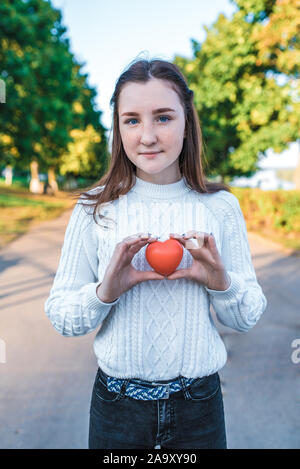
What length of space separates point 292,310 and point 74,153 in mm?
29950

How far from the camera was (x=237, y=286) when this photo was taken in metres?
1.50

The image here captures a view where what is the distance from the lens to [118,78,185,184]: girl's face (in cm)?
142

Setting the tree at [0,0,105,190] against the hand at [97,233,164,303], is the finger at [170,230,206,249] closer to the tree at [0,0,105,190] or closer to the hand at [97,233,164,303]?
the hand at [97,233,164,303]

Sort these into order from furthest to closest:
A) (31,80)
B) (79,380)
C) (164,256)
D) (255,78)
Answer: (31,80), (255,78), (79,380), (164,256)

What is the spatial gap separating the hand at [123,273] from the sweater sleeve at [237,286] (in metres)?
0.29

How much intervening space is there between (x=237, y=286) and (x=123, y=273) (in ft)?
1.43

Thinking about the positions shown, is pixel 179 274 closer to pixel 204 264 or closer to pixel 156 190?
pixel 204 264

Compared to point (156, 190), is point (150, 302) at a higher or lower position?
lower

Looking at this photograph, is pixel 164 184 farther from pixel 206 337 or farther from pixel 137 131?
pixel 206 337

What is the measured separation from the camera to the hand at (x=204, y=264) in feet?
4.39

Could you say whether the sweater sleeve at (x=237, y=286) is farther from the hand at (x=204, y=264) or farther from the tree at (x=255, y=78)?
the tree at (x=255, y=78)


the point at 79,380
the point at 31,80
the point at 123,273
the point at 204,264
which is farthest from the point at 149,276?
the point at 31,80

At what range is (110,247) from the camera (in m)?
1.54

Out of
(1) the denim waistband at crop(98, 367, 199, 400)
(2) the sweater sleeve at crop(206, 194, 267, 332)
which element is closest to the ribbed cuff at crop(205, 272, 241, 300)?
(2) the sweater sleeve at crop(206, 194, 267, 332)
